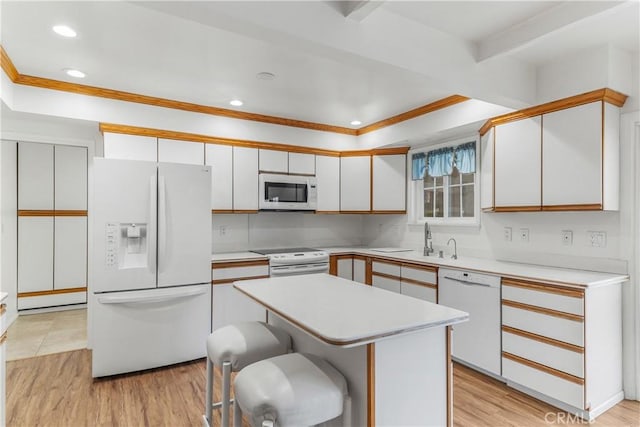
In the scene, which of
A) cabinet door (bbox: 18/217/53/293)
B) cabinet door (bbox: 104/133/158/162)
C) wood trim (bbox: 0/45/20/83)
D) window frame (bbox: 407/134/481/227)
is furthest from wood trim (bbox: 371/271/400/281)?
cabinet door (bbox: 18/217/53/293)

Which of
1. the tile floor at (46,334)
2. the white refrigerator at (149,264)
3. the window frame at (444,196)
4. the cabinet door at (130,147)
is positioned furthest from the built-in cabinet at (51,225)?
the window frame at (444,196)

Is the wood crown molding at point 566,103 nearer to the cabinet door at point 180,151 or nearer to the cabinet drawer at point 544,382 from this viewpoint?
the cabinet drawer at point 544,382

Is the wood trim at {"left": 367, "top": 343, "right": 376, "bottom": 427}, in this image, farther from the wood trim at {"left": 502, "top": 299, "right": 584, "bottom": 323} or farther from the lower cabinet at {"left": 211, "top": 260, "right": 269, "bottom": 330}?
the lower cabinet at {"left": 211, "top": 260, "right": 269, "bottom": 330}

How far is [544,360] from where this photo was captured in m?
2.44

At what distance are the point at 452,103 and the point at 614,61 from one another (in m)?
1.23

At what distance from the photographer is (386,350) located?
60.6 inches

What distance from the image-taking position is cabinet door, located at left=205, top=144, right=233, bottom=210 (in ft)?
12.5

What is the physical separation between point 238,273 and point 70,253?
10.1ft

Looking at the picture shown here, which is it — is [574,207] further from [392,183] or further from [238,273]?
[238,273]

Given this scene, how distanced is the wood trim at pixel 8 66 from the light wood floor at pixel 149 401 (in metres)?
2.44

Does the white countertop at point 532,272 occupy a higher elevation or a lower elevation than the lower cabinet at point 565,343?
higher

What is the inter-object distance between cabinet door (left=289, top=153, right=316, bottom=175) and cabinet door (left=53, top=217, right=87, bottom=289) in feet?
10.7

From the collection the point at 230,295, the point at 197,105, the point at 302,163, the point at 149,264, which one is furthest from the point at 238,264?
the point at 197,105

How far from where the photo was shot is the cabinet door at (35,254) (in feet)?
15.6
